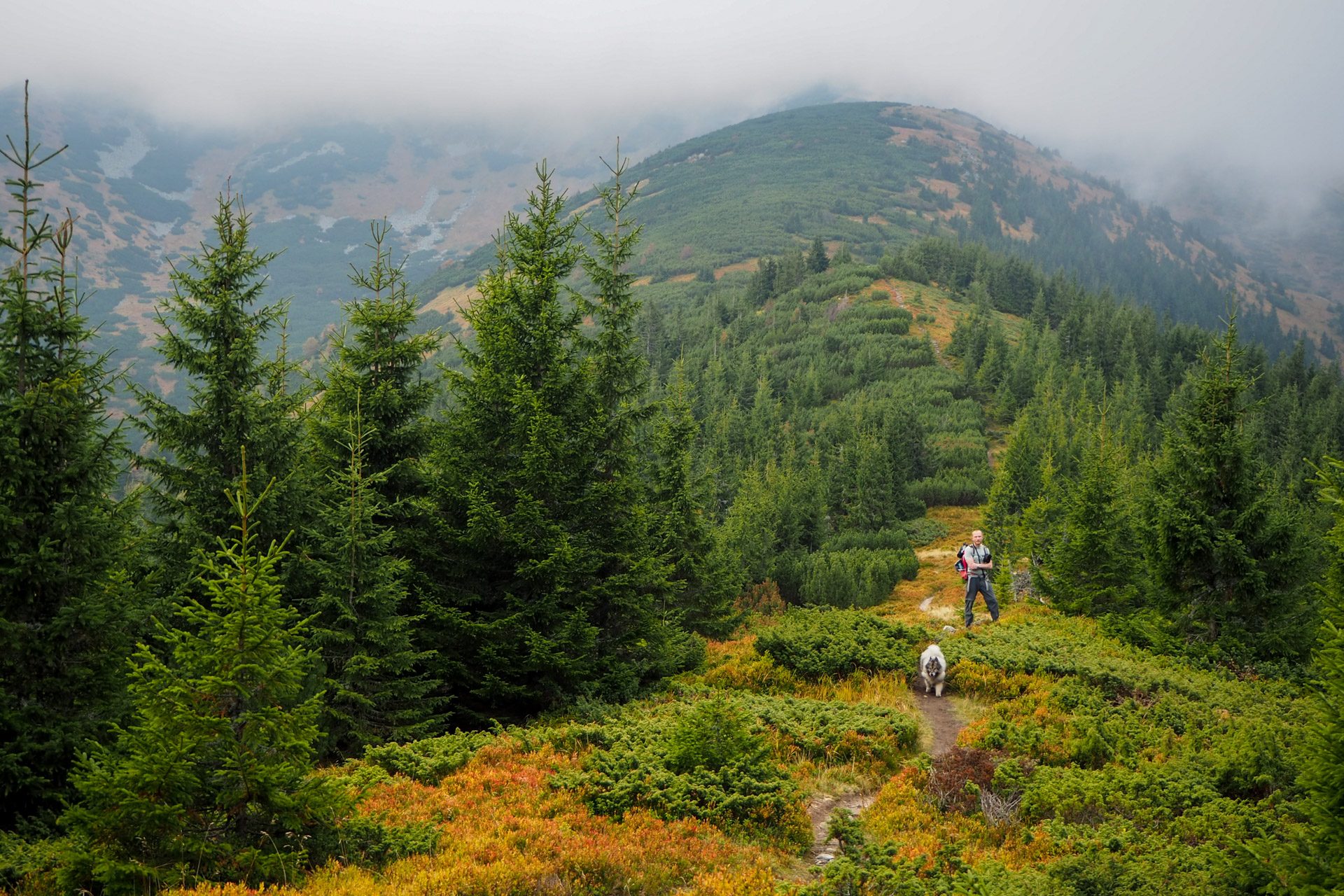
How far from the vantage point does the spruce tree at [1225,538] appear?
1538cm

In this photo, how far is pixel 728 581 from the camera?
1081 inches

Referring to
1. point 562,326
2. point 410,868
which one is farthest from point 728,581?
point 410,868

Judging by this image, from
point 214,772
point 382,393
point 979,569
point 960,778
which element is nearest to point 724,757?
point 960,778

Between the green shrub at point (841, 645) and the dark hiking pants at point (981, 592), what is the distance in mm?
2556

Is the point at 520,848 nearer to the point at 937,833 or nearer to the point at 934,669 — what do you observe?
the point at 937,833

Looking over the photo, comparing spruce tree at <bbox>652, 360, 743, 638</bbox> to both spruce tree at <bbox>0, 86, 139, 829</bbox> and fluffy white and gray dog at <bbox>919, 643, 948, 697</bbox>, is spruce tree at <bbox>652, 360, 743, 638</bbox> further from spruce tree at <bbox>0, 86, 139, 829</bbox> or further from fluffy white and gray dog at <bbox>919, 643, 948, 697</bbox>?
spruce tree at <bbox>0, 86, 139, 829</bbox>

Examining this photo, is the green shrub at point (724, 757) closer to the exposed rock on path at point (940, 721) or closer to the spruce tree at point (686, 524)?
the exposed rock on path at point (940, 721)

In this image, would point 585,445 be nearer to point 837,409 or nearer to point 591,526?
point 591,526

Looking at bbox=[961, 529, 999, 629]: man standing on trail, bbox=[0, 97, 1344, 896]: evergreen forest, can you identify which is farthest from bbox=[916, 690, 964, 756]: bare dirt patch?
bbox=[961, 529, 999, 629]: man standing on trail

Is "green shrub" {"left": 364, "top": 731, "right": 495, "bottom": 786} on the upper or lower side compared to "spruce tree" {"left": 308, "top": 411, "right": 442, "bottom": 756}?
lower

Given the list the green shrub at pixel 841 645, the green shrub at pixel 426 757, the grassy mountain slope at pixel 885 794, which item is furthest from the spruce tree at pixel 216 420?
the green shrub at pixel 841 645

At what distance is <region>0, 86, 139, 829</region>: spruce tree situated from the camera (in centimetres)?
841

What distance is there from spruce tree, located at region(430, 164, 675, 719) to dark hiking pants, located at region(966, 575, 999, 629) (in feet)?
26.3

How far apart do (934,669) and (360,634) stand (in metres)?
10.5
